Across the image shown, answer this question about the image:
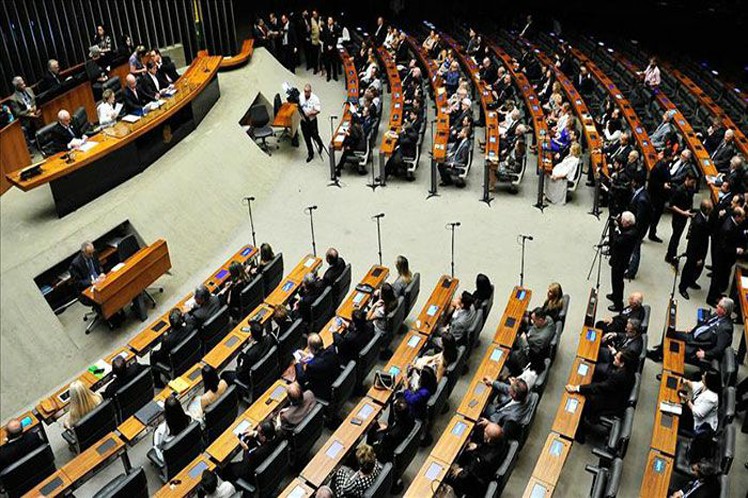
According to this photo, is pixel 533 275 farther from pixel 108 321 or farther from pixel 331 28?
pixel 331 28

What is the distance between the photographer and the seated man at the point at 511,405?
6734mm

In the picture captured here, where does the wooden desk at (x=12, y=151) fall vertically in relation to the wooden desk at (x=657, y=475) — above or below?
above

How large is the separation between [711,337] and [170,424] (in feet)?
18.8

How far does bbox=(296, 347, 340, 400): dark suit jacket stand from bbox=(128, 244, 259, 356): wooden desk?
1962mm

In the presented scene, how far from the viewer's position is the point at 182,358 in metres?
8.16

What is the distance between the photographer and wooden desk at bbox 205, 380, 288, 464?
6695mm

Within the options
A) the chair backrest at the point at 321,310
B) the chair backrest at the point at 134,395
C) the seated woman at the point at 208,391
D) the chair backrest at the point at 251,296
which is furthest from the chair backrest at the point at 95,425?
the chair backrest at the point at 321,310

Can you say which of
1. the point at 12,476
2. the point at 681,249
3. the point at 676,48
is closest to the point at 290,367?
the point at 12,476

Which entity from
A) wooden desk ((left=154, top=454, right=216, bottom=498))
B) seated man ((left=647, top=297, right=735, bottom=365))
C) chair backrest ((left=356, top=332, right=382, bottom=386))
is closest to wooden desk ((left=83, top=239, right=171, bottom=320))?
wooden desk ((left=154, top=454, right=216, bottom=498))

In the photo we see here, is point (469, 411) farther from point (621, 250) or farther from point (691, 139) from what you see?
point (691, 139)

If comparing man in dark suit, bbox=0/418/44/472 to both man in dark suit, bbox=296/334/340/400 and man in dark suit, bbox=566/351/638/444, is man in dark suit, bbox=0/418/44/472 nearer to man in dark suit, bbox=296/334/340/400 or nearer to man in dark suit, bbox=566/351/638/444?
man in dark suit, bbox=296/334/340/400

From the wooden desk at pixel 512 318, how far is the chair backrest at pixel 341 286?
6.91 ft

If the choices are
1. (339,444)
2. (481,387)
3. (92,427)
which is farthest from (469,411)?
(92,427)

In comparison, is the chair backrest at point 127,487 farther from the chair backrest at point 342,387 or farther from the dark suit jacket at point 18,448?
the chair backrest at point 342,387
